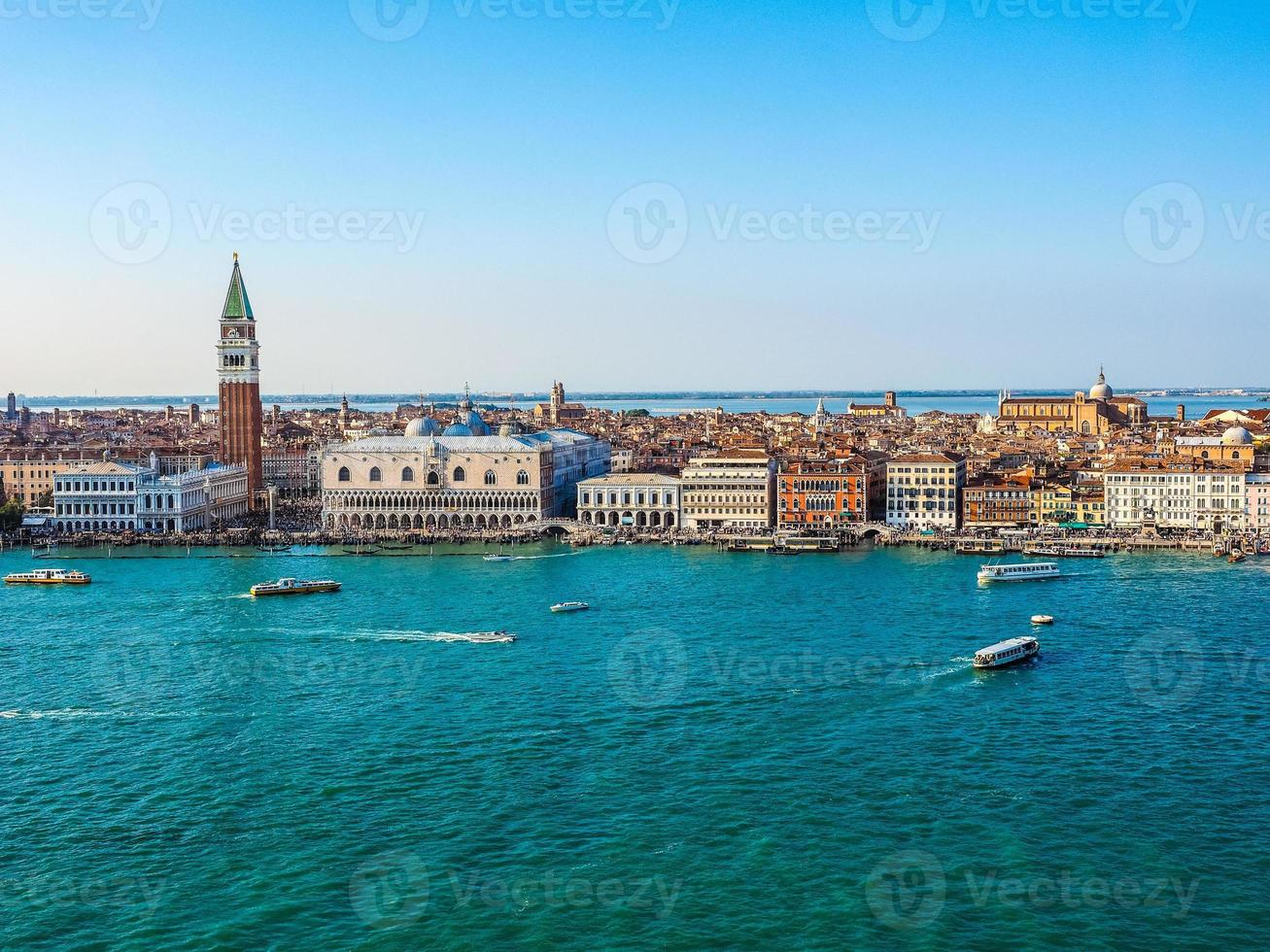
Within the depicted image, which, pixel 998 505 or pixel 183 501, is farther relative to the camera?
pixel 183 501

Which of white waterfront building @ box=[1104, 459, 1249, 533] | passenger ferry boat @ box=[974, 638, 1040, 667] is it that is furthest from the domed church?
passenger ferry boat @ box=[974, 638, 1040, 667]

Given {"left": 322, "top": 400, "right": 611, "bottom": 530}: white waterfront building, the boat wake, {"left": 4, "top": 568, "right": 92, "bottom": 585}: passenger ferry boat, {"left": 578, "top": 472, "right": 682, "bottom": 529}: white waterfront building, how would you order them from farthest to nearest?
{"left": 322, "top": 400, "right": 611, "bottom": 530}: white waterfront building → {"left": 578, "top": 472, "right": 682, "bottom": 529}: white waterfront building → {"left": 4, "top": 568, "right": 92, "bottom": 585}: passenger ferry boat → the boat wake

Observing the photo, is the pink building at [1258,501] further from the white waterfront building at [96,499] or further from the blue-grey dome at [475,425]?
the white waterfront building at [96,499]

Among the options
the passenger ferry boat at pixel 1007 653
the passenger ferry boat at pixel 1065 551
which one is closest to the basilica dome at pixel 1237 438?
the passenger ferry boat at pixel 1065 551

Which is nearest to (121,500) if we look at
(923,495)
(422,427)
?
(422,427)

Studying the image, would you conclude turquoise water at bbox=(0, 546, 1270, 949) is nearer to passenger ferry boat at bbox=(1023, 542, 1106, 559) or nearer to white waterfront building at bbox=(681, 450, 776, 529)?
passenger ferry boat at bbox=(1023, 542, 1106, 559)

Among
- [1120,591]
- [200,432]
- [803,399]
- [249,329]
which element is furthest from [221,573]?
[803,399]

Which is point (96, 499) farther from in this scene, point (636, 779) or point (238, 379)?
point (636, 779)
